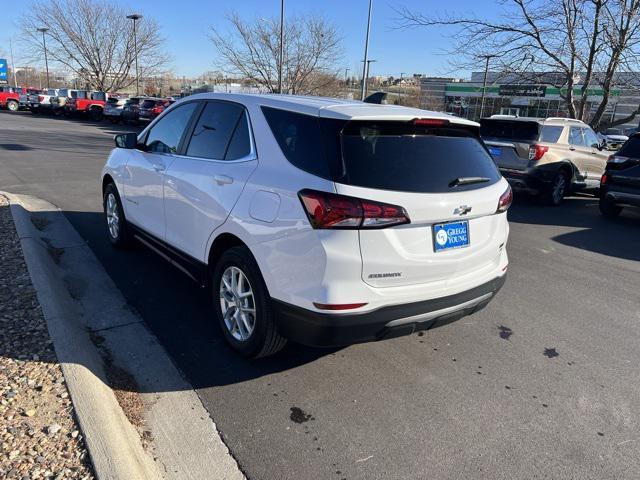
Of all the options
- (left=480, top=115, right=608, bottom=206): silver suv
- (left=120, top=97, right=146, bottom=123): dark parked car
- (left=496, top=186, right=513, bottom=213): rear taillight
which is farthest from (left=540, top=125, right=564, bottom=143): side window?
(left=120, top=97, right=146, bottom=123): dark parked car

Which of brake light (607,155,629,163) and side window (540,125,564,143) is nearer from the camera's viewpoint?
brake light (607,155,629,163)

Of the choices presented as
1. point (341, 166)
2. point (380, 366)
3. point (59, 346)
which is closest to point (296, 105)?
point (341, 166)

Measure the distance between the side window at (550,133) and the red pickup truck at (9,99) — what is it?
Result: 40905 mm

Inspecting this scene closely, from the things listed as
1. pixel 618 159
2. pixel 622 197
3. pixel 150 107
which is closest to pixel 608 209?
pixel 622 197

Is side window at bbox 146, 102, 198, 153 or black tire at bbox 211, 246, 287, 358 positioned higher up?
side window at bbox 146, 102, 198, 153

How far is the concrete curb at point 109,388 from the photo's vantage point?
239 centimetres

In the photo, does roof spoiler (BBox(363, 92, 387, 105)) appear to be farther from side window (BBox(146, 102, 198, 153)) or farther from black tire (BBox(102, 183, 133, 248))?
black tire (BBox(102, 183, 133, 248))

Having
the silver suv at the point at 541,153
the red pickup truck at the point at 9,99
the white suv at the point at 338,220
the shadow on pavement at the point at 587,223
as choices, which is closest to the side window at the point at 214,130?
the white suv at the point at 338,220

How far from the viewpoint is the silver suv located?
371 inches

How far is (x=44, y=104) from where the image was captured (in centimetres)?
3475

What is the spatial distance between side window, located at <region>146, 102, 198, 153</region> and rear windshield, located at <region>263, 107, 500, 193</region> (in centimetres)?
125

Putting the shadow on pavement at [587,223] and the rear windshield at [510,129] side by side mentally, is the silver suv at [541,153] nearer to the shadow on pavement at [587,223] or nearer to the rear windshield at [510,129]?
the rear windshield at [510,129]

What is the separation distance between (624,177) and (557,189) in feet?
5.68

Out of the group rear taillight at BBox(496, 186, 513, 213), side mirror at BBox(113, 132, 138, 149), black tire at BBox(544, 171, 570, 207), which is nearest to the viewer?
rear taillight at BBox(496, 186, 513, 213)
